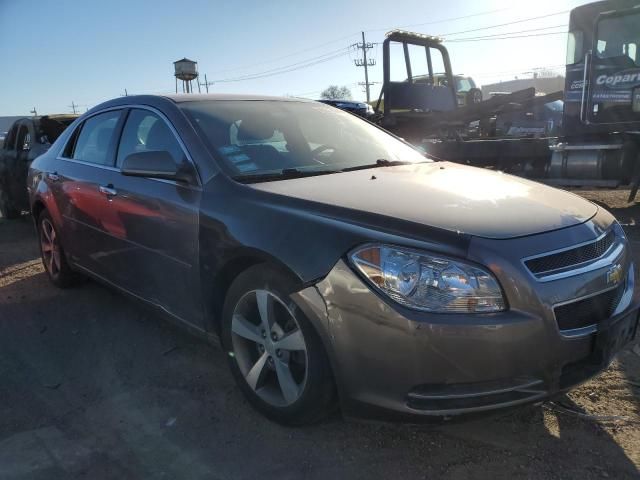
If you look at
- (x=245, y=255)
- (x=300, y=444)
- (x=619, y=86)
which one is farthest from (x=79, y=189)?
(x=619, y=86)

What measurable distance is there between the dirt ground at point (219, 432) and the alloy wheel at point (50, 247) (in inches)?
53.9

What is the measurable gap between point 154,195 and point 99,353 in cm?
128

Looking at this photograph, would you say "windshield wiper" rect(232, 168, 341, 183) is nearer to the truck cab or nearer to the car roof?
the car roof

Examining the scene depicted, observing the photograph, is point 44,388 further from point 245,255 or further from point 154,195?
point 245,255

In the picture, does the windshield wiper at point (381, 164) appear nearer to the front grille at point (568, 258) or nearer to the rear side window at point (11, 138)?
the front grille at point (568, 258)

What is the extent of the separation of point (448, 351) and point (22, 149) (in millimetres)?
8765

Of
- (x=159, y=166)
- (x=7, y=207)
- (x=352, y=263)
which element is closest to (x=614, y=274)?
(x=352, y=263)

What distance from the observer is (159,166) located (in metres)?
3.16

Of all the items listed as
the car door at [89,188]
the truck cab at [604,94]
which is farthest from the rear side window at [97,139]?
the truck cab at [604,94]

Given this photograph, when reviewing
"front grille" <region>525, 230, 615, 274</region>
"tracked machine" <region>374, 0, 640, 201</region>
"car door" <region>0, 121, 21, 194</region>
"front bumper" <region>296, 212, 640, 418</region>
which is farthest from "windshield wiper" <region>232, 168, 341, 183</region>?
"car door" <region>0, 121, 21, 194</region>

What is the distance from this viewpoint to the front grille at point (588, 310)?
7.38 ft

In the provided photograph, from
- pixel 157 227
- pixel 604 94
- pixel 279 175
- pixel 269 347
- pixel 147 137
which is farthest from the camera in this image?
pixel 604 94

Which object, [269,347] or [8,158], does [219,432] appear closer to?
[269,347]

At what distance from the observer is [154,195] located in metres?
3.38
